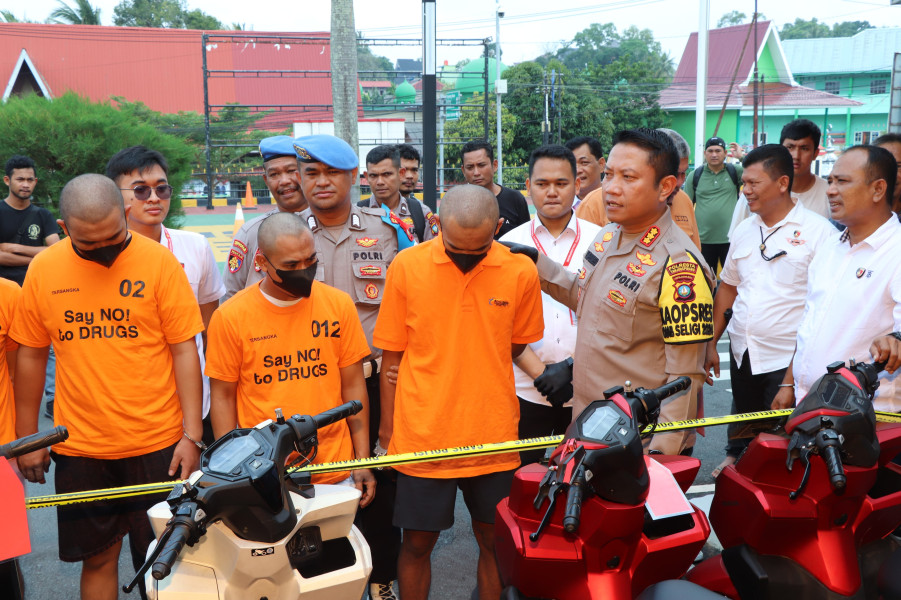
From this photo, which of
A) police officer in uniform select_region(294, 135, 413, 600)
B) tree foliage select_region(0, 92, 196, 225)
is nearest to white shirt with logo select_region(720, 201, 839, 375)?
police officer in uniform select_region(294, 135, 413, 600)

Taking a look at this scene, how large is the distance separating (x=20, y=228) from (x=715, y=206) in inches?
294

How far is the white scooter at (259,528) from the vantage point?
1.78 meters

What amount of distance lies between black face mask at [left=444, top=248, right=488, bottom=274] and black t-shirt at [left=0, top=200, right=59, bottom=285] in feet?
18.7

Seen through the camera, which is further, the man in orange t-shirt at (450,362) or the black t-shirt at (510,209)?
the black t-shirt at (510,209)

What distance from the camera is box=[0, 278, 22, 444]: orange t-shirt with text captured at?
2.97 metres

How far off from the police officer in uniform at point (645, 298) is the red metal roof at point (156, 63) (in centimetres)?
2890

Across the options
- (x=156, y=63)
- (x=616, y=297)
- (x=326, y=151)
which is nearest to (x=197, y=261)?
(x=326, y=151)

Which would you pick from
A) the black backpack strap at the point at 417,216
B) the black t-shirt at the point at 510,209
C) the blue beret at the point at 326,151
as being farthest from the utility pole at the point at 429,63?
the blue beret at the point at 326,151

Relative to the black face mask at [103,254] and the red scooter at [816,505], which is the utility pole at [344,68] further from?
the red scooter at [816,505]

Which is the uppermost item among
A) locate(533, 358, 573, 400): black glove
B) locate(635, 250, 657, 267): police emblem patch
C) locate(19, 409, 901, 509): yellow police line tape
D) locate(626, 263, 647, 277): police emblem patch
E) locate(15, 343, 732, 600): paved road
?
locate(635, 250, 657, 267): police emblem patch

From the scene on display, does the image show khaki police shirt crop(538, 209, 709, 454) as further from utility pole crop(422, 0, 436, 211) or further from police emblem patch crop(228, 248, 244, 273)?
utility pole crop(422, 0, 436, 211)

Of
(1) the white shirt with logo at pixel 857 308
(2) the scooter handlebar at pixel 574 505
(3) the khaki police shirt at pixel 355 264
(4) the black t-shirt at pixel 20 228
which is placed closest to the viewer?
(2) the scooter handlebar at pixel 574 505

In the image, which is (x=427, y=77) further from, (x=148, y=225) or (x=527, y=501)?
(x=527, y=501)

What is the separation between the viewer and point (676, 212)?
17.0ft
